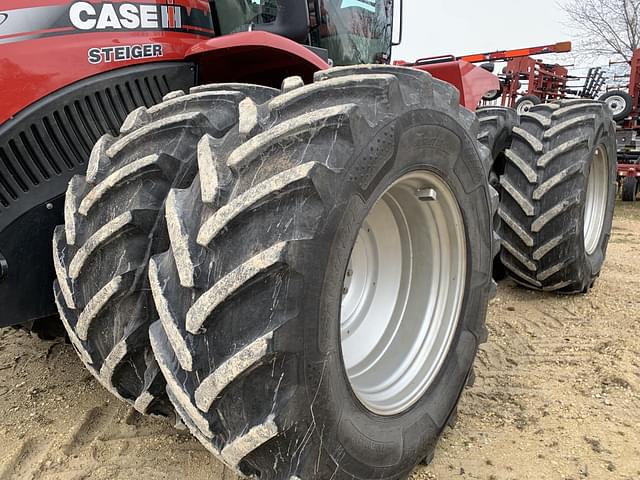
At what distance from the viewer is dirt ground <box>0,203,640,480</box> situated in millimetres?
1948

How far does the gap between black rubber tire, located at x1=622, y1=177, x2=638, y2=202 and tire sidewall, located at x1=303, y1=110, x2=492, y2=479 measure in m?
7.68

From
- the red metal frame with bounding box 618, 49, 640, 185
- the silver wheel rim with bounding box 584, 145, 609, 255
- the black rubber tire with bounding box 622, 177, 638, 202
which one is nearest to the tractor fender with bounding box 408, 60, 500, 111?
the silver wheel rim with bounding box 584, 145, 609, 255

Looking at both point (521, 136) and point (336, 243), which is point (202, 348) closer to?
point (336, 243)

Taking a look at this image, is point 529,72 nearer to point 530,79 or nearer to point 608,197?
point 530,79

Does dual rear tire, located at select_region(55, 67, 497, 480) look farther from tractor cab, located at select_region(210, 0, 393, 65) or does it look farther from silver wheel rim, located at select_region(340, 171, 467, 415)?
tractor cab, located at select_region(210, 0, 393, 65)

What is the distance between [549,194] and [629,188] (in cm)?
641

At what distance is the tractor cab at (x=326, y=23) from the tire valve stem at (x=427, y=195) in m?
0.90

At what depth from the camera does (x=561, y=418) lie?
229 centimetres

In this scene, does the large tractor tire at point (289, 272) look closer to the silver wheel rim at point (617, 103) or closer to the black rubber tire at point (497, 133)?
the black rubber tire at point (497, 133)

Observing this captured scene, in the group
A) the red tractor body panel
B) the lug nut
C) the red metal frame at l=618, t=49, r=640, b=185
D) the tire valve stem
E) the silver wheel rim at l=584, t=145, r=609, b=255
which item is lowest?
the red metal frame at l=618, t=49, r=640, b=185

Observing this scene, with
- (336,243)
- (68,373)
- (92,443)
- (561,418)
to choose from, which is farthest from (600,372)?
(68,373)

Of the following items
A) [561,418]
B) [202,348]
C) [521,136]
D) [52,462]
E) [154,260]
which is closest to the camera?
[202,348]

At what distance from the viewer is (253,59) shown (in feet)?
7.33

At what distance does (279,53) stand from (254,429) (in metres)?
1.46
